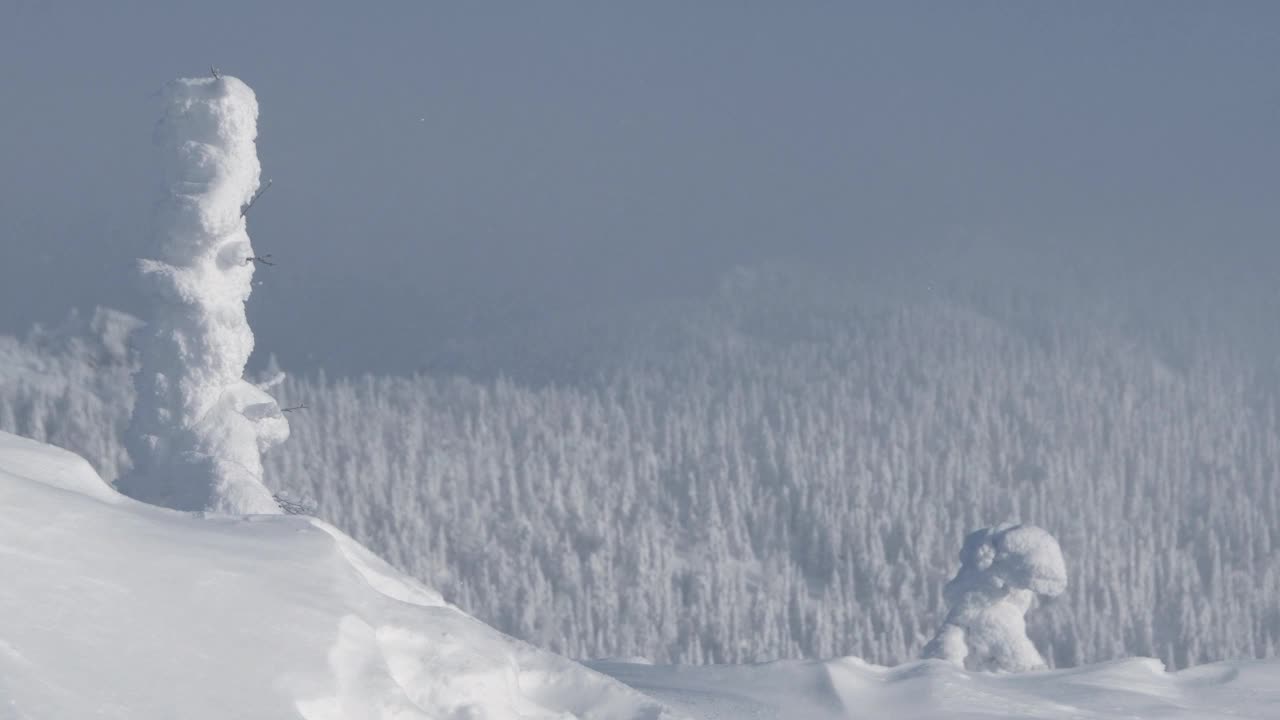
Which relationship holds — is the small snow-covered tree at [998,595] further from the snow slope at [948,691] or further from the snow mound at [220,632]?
the snow mound at [220,632]

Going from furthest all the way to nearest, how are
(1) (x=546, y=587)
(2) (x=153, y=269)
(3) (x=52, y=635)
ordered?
(1) (x=546, y=587) < (2) (x=153, y=269) < (3) (x=52, y=635)

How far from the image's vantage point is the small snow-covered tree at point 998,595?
31766 mm

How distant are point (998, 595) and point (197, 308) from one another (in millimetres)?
21226

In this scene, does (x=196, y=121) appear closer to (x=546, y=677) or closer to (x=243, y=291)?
(x=243, y=291)

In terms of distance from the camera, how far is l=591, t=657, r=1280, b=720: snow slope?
40.5 feet

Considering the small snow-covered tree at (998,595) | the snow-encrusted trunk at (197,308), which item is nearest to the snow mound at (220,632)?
the snow-encrusted trunk at (197,308)

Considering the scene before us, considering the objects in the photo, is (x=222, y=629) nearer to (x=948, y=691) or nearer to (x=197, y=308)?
(x=948, y=691)

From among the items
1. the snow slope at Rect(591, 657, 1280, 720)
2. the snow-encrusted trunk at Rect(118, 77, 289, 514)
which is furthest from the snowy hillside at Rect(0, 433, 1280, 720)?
the snow-encrusted trunk at Rect(118, 77, 289, 514)

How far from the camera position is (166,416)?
1986 centimetres

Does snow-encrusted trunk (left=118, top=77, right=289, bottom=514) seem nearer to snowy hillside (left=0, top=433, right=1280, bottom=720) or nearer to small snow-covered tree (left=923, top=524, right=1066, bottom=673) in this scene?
snowy hillside (left=0, top=433, right=1280, bottom=720)

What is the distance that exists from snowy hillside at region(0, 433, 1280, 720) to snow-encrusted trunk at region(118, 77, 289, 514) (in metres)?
9.37

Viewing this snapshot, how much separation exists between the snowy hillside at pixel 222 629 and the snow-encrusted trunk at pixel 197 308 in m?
9.37

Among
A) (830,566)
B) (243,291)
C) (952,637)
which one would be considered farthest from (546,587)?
(243,291)

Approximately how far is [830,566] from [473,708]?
192764 mm
